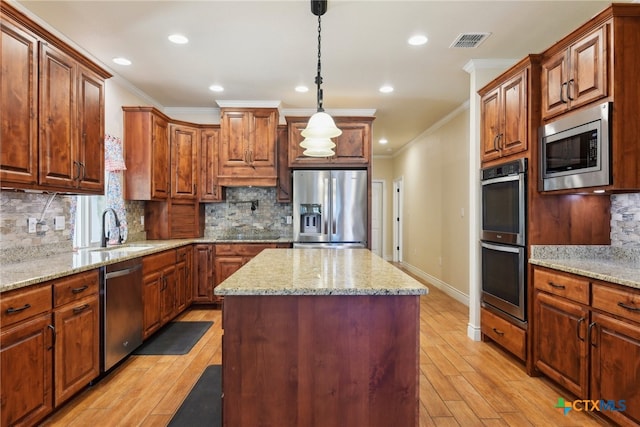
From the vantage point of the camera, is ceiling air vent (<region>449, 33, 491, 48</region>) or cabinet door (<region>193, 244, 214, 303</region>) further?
cabinet door (<region>193, 244, 214, 303</region>)

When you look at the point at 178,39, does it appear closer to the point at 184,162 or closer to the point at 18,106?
the point at 18,106

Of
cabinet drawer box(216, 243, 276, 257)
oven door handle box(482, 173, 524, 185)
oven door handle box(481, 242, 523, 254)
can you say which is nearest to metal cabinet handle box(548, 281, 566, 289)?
oven door handle box(481, 242, 523, 254)

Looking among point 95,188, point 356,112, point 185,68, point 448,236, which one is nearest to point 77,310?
point 95,188

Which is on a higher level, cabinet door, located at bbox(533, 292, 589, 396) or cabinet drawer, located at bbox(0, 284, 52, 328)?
cabinet drawer, located at bbox(0, 284, 52, 328)

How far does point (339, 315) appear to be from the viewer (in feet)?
5.16

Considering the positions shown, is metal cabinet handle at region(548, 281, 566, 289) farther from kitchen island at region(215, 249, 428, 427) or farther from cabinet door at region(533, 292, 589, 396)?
kitchen island at region(215, 249, 428, 427)

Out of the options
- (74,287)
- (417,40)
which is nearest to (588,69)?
(417,40)

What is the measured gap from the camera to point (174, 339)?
3350 mm

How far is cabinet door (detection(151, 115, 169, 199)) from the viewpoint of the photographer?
394cm

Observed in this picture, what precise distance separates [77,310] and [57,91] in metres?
1.48

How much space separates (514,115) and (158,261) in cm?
352

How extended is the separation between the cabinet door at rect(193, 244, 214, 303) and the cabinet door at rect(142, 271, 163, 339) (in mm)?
829

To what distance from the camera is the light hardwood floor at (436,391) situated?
6.76 ft

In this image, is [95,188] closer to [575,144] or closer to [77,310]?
[77,310]
